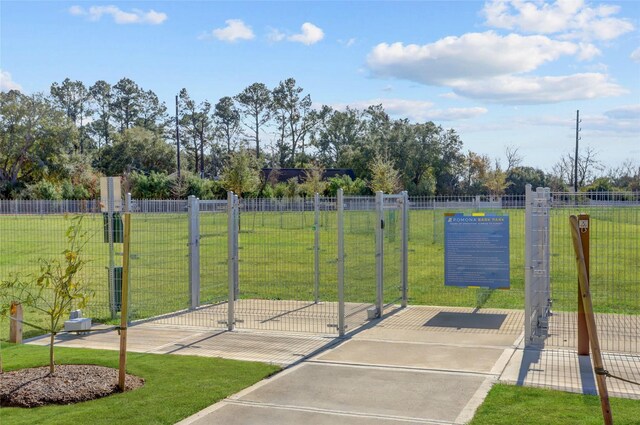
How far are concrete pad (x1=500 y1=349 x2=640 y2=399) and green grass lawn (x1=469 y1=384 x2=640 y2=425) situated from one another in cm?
31

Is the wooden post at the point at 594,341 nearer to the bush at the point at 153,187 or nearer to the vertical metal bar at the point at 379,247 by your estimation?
the vertical metal bar at the point at 379,247

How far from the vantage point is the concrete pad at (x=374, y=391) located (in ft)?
20.9

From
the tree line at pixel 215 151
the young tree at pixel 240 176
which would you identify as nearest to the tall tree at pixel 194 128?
the tree line at pixel 215 151

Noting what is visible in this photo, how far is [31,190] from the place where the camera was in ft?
175

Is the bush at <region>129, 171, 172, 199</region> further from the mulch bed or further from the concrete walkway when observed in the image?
the mulch bed

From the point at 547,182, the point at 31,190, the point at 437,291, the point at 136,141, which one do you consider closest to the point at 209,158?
the point at 136,141

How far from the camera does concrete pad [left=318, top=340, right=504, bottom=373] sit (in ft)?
26.4

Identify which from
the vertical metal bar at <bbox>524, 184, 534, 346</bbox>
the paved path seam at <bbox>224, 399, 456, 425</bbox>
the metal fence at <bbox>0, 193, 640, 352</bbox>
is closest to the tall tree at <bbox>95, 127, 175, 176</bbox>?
the metal fence at <bbox>0, 193, 640, 352</bbox>

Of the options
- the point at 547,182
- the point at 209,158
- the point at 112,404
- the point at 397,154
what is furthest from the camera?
the point at 209,158

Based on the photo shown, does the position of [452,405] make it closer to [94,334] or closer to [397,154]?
[94,334]

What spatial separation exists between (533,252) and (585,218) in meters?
0.81

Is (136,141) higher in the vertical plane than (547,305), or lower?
higher

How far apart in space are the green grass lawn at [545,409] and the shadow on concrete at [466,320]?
3.62 meters

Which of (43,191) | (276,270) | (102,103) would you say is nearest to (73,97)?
(102,103)
